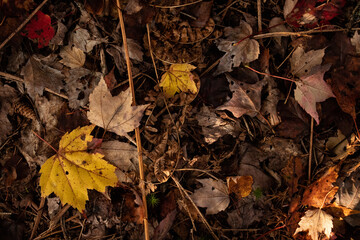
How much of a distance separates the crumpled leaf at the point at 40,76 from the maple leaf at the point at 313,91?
179cm

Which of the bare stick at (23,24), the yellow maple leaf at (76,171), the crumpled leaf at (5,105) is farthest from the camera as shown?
the crumpled leaf at (5,105)

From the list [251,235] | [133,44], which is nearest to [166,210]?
[251,235]

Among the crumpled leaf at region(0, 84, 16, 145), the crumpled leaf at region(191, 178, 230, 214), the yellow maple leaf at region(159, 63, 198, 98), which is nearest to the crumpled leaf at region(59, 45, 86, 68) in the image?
the crumpled leaf at region(0, 84, 16, 145)

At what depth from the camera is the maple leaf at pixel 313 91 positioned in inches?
69.3

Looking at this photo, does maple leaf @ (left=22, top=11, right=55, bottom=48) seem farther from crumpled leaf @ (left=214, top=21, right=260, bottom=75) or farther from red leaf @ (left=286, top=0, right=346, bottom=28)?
red leaf @ (left=286, top=0, right=346, bottom=28)

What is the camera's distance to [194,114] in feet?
6.09

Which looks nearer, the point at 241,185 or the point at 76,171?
the point at 76,171

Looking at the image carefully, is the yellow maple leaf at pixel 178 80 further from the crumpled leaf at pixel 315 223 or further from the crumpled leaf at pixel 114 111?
the crumpled leaf at pixel 315 223

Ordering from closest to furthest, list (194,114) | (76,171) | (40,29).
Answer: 1. (76,171)
2. (40,29)
3. (194,114)

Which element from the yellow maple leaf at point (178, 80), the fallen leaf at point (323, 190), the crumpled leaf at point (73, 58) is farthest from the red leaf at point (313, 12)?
the crumpled leaf at point (73, 58)

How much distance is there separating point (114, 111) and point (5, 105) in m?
0.89

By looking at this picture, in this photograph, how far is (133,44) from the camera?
5.87 feet

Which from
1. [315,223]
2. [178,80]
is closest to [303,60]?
[178,80]

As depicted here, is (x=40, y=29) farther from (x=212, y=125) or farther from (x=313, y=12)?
(x=313, y=12)
